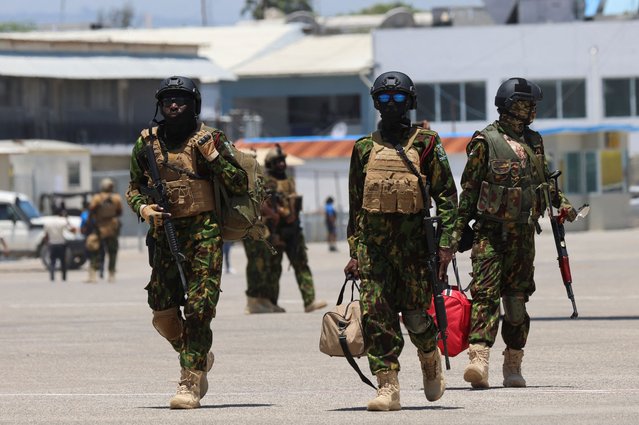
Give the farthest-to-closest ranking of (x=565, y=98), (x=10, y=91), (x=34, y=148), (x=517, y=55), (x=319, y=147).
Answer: (x=517, y=55) → (x=565, y=98) → (x=10, y=91) → (x=319, y=147) → (x=34, y=148)

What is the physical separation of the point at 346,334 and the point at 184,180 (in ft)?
4.47

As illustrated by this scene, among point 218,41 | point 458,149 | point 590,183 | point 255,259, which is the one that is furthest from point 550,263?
point 218,41

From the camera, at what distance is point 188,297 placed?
1057 centimetres

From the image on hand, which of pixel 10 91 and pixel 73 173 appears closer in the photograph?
pixel 73 173

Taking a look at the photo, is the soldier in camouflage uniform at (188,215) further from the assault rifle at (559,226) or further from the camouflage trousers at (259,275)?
the camouflage trousers at (259,275)

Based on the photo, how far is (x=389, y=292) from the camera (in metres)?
10.3

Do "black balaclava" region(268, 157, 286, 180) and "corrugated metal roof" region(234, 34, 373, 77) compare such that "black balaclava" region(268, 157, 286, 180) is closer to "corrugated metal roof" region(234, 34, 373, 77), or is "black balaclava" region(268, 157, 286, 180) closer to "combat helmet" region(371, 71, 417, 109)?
"combat helmet" region(371, 71, 417, 109)

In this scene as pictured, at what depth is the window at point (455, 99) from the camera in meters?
70.4

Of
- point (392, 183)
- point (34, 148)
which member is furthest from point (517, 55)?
point (392, 183)

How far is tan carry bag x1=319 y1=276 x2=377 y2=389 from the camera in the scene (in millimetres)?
10297

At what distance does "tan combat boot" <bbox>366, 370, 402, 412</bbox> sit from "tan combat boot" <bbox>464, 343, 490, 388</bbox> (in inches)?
50.6

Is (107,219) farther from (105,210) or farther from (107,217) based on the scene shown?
(105,210)

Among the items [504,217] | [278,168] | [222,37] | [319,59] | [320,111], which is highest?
[222,37]

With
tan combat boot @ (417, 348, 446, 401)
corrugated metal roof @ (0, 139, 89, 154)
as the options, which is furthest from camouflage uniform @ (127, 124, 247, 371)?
corrugated metal roof @ (0, 139, 89, 154)
